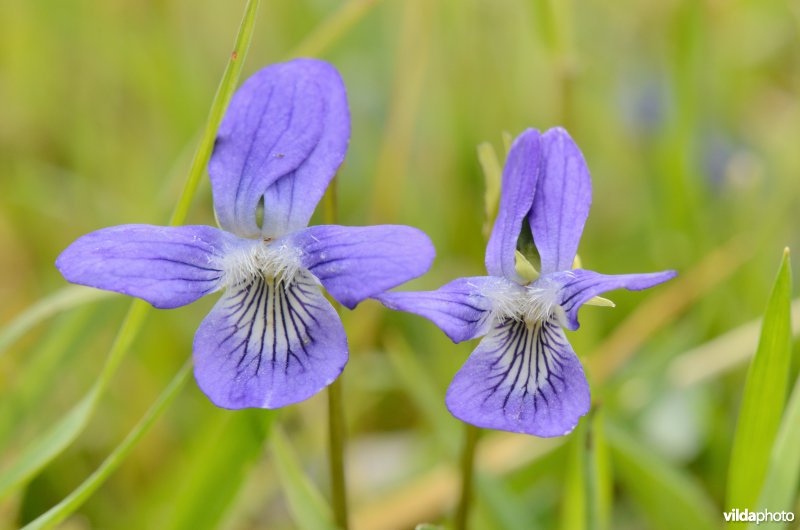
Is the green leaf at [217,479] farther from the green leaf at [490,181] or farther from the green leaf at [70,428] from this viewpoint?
the green leaf at [490,181]

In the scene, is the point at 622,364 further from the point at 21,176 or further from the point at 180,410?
the point at 21,176

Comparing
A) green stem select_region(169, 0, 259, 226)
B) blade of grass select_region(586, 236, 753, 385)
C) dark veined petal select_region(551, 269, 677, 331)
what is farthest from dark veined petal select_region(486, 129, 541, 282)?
blade of grass select_region(586, 236, 753, 385)

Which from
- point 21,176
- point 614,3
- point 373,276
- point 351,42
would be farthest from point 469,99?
point 373,276

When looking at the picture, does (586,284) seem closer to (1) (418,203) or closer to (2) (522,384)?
(2) (522,384)

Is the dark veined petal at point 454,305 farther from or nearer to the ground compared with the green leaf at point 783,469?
farther from the ground

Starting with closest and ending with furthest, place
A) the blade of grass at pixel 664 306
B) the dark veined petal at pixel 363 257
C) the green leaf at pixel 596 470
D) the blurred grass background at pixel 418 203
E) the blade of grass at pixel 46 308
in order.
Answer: the dark veined petal at pixel 363 257 < the green leaf at pixel 596 470 < the blade of grass at pixel 46 308 < the blurred grass background at pixel 418 203 < the blade of grass at pixel 664 306

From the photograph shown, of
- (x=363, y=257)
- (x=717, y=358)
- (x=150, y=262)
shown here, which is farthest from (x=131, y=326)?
(x=717, y=358)

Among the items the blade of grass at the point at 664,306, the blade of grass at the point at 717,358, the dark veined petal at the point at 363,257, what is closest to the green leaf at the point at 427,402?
the blade of grass at the point at 664,306
